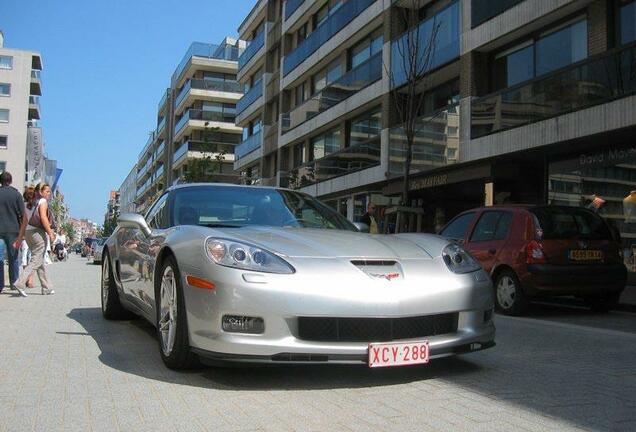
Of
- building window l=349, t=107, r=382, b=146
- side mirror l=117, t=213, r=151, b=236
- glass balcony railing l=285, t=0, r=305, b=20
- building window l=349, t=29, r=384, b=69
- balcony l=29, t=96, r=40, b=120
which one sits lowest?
side mirror l=117, t=213, r=151, b=236

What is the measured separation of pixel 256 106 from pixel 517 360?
3549 cm

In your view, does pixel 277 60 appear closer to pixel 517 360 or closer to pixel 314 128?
pixel 314 128

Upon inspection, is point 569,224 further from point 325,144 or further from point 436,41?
point 325,144

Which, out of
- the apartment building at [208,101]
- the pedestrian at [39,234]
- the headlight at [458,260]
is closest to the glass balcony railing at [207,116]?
the apartment building at [208,101]

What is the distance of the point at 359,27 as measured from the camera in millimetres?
24406

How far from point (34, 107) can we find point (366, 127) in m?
70.6

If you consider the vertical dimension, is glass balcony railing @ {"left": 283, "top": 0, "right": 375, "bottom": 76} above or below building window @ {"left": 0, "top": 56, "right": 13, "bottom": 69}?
below

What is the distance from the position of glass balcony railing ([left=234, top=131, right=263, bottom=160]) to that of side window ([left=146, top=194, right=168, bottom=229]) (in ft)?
107

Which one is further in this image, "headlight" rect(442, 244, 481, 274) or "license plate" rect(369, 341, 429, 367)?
"headlight" rect(442, 244, 481, 274)

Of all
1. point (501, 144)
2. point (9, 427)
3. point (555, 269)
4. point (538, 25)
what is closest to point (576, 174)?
point (501, 144)

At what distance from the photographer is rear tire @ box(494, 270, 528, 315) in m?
8.19

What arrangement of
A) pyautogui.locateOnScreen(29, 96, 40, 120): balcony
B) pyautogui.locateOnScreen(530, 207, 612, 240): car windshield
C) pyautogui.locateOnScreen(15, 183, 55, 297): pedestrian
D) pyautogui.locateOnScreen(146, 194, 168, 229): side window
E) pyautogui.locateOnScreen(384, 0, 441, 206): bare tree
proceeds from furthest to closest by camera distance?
pyautogui.locateOnScreen(29, 96, 40, 120): balcony < pyautogui.locateOnScreen(384, 0, 441, 206): bare tree < pyautogui.locateOnScreen(15, 183, 55, 297): pedestrian < pyautogui.locateOnScreen(530, 207, 612, 240): car windshield < pyautogui.locateOnScreen(146, 194, 168, 229): side window

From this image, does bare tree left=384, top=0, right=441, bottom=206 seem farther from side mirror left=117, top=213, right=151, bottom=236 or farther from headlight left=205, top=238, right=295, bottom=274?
headlight left=205, top=238, right=295, bottom=274

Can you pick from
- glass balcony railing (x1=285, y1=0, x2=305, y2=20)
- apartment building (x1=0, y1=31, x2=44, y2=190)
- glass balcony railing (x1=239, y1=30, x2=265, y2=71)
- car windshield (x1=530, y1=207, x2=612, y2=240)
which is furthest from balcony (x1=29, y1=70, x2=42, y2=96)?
car windshield (x1=530, y1=207, x2=612, y2=240)
